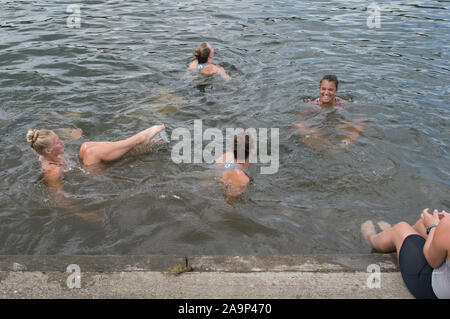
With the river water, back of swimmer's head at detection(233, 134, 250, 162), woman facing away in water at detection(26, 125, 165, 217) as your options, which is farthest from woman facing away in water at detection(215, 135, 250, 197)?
woman facing away in water at detection(26, 125, 165, 217)

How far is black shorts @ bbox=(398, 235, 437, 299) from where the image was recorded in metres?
3.00

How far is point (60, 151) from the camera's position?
5246 millimetres

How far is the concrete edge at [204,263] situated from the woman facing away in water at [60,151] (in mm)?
1434

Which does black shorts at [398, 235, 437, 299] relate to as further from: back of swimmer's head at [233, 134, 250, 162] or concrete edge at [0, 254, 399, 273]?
back of swimmer's head at [233, 134, 250, 162]

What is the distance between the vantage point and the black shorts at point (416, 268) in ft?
9.85

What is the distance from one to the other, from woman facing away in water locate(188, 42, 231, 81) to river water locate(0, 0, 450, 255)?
0.19 metres

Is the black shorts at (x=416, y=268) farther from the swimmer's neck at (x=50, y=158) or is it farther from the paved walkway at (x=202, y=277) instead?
the swimmer's neck at (x=50, y=158)

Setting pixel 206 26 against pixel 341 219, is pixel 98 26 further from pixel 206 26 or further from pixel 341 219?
pixel 341 219

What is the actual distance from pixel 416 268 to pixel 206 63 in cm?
654

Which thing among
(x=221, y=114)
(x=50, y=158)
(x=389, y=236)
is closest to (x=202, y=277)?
(x=389, y=236)

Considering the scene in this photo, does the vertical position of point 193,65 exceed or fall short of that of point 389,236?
it exceeds it

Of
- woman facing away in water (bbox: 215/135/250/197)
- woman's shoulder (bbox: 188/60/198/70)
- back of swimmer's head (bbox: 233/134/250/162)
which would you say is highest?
woman's shoulder (bbox: 188/60/198/70)

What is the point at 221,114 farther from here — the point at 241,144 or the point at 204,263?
the point at 204,263
